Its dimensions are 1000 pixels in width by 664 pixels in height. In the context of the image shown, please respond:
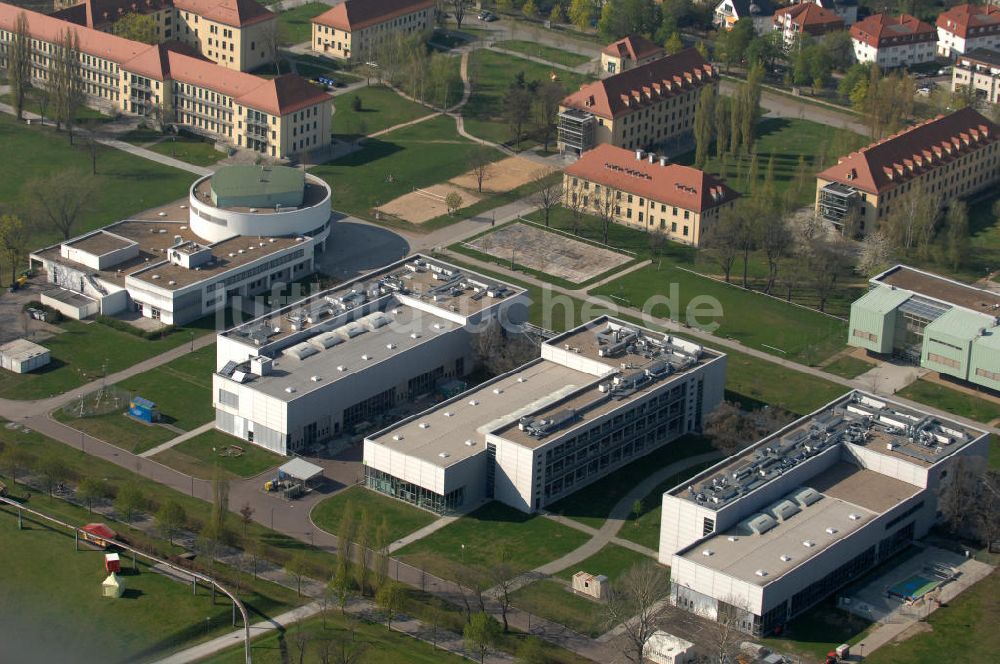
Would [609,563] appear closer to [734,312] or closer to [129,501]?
[129,501]

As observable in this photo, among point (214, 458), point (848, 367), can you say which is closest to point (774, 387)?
point (848, 367)

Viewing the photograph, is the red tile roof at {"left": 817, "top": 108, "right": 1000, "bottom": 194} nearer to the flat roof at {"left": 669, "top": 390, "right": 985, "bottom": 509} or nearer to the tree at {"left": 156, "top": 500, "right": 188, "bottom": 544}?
the flat roof at {"left": 669, "top": 390, "right": 985, "bottom": 509}

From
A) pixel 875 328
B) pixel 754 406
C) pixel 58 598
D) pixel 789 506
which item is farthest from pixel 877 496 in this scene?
pixel 58 598

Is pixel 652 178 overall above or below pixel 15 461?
above

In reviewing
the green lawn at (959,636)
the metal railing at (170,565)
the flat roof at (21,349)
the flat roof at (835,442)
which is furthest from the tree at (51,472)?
the green lawn at (959,636)

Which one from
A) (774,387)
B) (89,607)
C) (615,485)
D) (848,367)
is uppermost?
(848,367)
